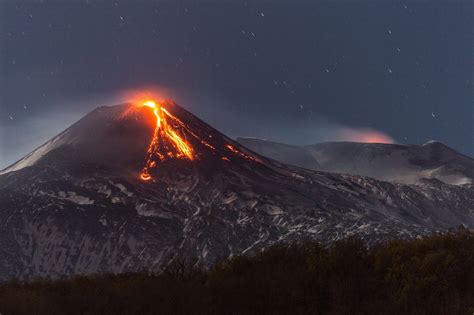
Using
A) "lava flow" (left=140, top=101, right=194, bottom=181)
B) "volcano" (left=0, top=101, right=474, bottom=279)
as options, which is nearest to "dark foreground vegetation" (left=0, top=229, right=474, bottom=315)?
"volcano" (left=0, top=101, right=474, bottom=279)

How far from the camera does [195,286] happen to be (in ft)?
64.8

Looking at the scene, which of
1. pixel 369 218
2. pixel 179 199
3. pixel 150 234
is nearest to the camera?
pixel 150 234

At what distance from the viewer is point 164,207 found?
132 m

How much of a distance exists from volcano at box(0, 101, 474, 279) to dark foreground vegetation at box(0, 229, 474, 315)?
217 ft

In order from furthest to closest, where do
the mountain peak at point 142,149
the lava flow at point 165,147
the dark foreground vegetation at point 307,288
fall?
the lava flow at point 165,147 → the mountain peak at point 142,149 → the dark foreground vegetation at point 307,288


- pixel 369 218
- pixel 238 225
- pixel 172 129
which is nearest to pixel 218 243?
pixel 238 225

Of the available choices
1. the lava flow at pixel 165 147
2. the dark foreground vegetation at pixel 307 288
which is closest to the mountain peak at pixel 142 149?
the lava flow at pixel 165 147

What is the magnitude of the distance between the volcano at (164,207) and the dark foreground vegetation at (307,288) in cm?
6608

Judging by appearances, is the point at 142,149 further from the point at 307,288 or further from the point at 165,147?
the point at 307,288

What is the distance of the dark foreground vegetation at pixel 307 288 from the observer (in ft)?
56.5

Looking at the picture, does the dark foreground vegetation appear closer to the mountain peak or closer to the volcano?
the volcano

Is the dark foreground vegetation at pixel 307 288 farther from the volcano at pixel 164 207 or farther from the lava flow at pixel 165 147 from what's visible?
the lava flow at pixel 165 147

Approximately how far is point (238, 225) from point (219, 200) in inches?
606

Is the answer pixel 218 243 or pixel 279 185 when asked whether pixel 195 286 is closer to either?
pixel 218 243
